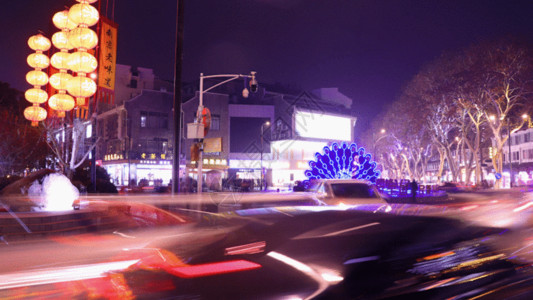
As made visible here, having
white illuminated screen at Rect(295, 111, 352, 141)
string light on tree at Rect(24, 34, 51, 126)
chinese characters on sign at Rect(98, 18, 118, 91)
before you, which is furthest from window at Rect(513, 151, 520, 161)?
string light on tree at Rect(24, 34, 51, 126)

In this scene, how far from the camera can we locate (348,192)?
1059 centimetres

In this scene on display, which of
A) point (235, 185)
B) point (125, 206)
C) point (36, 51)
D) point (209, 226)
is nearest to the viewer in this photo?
point (209, 226)

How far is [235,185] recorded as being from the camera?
50000 millimetres

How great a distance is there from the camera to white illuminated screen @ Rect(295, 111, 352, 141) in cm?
6594

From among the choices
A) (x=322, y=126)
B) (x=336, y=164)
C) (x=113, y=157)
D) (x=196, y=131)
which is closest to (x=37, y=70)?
(x=196, y=131)

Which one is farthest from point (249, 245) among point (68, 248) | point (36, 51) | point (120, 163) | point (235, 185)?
point (120, 163)

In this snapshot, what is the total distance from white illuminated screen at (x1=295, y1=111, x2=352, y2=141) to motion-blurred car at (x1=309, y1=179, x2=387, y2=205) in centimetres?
5383

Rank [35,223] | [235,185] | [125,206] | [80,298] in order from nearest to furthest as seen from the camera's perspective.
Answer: [80,298] → [35,223] → [125,206] → [235,185]

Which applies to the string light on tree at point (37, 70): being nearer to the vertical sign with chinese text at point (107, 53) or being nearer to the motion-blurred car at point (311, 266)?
the vertical sign with chinese text at point (107, 53)

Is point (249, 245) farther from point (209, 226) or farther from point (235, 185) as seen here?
point (235, 185)

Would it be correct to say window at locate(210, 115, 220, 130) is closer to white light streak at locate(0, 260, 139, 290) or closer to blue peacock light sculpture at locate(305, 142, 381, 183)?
blue peacock light sculpture at locate(305, 142, 381, 183)

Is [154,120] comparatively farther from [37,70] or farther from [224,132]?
[37,70]

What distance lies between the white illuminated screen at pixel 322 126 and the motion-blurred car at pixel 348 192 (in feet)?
177

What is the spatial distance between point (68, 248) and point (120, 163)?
163 feet
